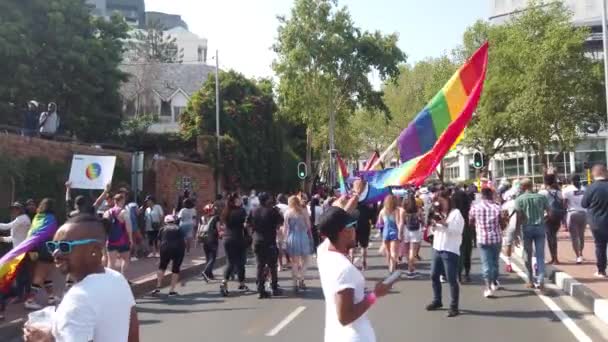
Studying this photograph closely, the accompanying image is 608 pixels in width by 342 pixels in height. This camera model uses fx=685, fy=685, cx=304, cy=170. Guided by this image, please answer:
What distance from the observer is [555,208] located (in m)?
13.7

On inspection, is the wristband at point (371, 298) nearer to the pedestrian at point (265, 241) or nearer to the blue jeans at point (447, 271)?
the blue jeans at point (447, 271)

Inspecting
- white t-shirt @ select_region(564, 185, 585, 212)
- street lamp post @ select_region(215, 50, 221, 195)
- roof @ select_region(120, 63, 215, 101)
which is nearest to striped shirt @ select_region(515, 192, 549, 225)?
white t-shirt @ select_region(564, 185, 585, 212)

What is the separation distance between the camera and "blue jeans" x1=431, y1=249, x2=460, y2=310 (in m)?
9.14

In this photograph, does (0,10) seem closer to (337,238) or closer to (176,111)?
(337,238)

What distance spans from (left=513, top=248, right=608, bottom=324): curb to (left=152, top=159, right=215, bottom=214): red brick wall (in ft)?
54.3

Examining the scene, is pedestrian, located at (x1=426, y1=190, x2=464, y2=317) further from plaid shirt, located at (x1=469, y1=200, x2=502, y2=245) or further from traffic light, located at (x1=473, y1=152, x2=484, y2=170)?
traffic light, located at (x1=473, y1=152, x2=484, y2=170)

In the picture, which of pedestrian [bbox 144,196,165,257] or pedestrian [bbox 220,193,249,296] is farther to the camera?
pedestrian [bbox 144,196,165,257]

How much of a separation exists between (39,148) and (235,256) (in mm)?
8459

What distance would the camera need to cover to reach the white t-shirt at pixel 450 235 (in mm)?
9422

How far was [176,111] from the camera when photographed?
2254 inches

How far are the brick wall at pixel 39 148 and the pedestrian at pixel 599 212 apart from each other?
493 inches

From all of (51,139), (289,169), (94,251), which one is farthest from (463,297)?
(289,169)

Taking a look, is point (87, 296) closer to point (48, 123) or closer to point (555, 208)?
point (555, 208)

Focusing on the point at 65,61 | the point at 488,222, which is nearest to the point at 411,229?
the point at 488,222
